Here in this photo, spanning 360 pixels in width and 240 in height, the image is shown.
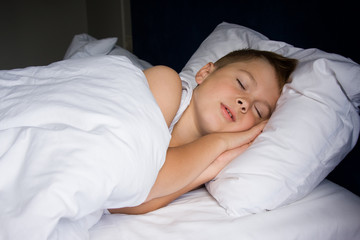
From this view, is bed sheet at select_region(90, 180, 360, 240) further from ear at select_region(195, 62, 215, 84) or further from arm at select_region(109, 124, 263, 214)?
ear at select_region(195, 62, 215, 84)

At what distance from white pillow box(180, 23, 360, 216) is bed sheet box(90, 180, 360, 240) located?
0.03m

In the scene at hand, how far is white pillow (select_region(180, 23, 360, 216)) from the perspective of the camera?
0.75m

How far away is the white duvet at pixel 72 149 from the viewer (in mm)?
496

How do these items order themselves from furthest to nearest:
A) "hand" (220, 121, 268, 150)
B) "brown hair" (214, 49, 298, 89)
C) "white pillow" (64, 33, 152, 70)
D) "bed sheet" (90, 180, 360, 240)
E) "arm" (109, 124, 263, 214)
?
"white pillow" (64, 33, 152, 70), "brown hair" (214, 49, 298, 89), "hand" (220, 121, 268, 150), "arm" (109, 124, 263, 214), "bed sheet" (90, 180, 360, 240)

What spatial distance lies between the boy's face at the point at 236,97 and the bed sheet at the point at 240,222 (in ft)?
0.82

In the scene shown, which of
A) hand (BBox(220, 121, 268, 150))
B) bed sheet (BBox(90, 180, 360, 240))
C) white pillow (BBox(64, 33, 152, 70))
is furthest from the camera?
white pillow (BBox(64, 33, 152, 70))

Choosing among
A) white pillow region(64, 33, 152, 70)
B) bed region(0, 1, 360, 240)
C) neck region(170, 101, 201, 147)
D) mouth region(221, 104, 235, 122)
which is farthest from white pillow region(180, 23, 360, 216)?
white pillow region(64, 33, 152, 70)

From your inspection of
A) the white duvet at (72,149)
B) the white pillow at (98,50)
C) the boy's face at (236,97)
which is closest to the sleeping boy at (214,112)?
the boy's face at (236,97)

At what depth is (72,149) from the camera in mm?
547

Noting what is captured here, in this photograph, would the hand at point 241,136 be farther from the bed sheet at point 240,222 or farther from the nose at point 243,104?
the bed sheet at point 240,222

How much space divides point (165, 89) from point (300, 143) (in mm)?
393

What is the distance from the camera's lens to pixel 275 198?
2.45 feet

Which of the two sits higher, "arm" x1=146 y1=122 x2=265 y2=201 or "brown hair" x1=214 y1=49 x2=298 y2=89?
"brown hair" x1=214 y1=49 x2=298 y2=89

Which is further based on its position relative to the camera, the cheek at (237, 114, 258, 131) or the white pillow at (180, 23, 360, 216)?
the cheek at (237, 114, 258, 131)
